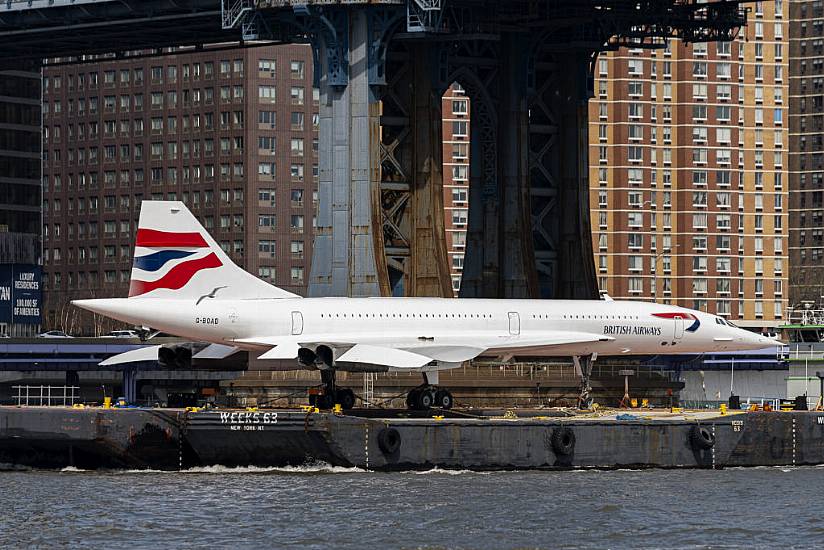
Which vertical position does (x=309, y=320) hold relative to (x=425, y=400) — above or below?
above

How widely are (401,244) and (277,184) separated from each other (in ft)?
265

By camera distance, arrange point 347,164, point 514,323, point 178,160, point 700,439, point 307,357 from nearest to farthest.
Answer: point 307,357 < point 700,439 < point 514,323 < point 347,164 < point 178,160

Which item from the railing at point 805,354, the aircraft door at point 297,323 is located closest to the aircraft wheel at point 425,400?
the aircraft door at point 297,323

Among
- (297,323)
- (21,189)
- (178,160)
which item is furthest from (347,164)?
(178,160)

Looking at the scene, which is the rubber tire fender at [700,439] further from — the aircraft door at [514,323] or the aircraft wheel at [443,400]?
the aircraft wheel at [443,400]

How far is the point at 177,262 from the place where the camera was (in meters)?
76.0

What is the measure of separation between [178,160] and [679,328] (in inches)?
4002

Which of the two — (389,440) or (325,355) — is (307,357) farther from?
(389,440)

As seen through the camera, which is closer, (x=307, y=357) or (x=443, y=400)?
(x=307, y=357)

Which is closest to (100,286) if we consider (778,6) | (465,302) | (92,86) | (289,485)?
(92,86)

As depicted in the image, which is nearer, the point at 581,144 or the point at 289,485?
the point at 289,485

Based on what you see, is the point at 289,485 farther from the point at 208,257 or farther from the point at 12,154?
the point at 12,154

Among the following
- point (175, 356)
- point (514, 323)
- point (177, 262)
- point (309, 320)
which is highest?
point (177, 262)

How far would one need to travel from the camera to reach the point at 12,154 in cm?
16988
